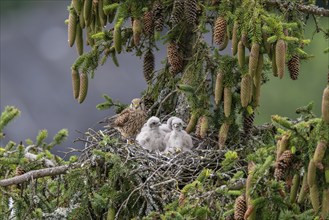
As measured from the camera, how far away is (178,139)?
10805 millimetres

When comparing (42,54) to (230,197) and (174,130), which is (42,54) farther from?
(230,197)

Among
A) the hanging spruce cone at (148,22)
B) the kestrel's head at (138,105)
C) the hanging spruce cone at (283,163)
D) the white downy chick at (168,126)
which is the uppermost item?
the hanging spruce cone at (148,22)

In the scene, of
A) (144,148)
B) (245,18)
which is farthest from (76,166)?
(245,18)

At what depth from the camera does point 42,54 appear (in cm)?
2700

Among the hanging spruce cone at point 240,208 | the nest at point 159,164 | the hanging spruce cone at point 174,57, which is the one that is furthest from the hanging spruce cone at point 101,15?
the hanging spruce cone at point 240,208

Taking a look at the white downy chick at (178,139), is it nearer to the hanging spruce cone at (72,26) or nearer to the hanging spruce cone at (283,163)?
the hanging spruce cone at (72,26)

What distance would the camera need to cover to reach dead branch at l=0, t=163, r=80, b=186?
1009 centimetres

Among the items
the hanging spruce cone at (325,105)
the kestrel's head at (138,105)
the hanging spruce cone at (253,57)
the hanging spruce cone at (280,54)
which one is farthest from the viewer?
the kestrel's head at (138,105)

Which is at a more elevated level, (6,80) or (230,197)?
(6,80)

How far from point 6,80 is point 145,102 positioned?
635 inches

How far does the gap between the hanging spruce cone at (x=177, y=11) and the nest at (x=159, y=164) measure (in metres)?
0.92

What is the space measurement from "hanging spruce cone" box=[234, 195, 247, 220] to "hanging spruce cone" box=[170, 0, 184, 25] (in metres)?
2.62

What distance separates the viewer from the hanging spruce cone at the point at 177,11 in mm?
10377

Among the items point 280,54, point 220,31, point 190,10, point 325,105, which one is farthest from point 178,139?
point 325,105
